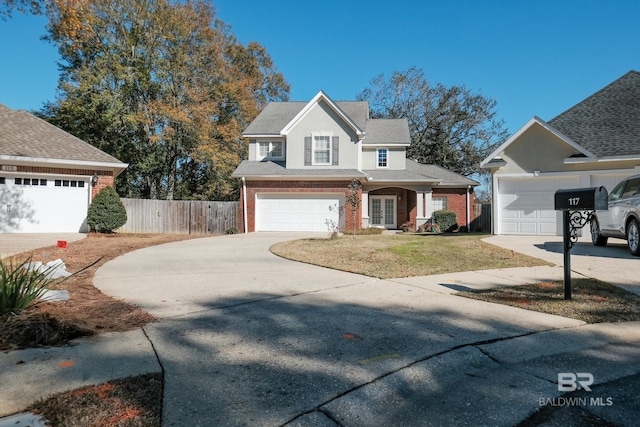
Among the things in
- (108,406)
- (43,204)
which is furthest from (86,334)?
(43,204)

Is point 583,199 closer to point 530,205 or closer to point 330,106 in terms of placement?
point 530,205

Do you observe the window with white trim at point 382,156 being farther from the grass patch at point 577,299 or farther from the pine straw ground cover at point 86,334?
the pine straw ground cover at point 86,334

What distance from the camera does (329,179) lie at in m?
19.6

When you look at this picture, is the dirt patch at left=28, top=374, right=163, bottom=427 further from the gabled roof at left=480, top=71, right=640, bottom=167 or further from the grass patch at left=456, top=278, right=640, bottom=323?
the gabled roof at left=480, top=71, right=640, bottom=167

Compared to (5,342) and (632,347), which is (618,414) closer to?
A: (632,347)

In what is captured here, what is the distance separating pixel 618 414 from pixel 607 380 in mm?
559

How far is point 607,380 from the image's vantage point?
287cm

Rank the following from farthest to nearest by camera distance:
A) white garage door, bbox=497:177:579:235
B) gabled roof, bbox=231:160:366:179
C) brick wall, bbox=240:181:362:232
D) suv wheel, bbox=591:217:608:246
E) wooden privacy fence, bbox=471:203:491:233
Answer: wooden privacy fence, bbox=471:203:491:233 → brick wall, bbox=240:181:362:232 → gabled roof, bbox=231:160:366:179 → white garage door, bbox=497:177:579:235 → suv wheel, bbox=591:217:608:246

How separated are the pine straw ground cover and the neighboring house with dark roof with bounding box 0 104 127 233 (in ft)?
37.2

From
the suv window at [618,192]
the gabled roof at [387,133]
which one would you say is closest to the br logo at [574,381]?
the suv window at [618,192]

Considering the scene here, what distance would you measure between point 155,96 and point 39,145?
12.3 meters

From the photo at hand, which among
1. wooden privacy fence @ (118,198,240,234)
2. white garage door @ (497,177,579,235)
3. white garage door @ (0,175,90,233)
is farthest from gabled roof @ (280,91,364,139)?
white garage door @ (0,175,90,233)

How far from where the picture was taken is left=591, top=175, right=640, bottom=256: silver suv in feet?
28.6

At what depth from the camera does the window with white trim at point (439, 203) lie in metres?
23.5
